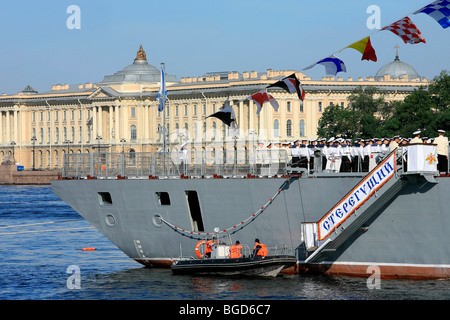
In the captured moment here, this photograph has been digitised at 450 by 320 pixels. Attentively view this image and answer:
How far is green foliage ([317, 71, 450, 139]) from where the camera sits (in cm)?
8681

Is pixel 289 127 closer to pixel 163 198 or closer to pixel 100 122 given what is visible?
pixel 100 122

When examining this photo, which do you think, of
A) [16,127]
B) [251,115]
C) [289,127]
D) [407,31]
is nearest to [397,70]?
[289,127]

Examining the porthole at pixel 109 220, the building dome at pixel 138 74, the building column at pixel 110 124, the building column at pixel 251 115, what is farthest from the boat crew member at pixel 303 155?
the building dome at pixel 138 74

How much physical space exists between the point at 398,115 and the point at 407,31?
2444 inches

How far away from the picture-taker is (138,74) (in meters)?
183

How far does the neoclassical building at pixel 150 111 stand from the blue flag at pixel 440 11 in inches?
4023

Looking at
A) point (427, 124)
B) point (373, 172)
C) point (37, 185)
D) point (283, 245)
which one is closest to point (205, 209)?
point (283, 245)

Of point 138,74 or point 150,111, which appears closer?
point 150,111

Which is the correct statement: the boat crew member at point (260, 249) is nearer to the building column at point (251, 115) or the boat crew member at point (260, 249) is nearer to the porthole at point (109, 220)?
the porthole at point (109, 220)

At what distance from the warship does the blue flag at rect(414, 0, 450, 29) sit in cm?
364

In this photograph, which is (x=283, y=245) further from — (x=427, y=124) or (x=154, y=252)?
(x=427, y=124)

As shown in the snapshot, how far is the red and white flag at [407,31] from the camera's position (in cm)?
3077

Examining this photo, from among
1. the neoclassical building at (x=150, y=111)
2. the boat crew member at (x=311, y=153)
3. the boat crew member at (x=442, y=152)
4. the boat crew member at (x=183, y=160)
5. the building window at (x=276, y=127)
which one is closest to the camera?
the boat crew member at (x=442, y=152)
